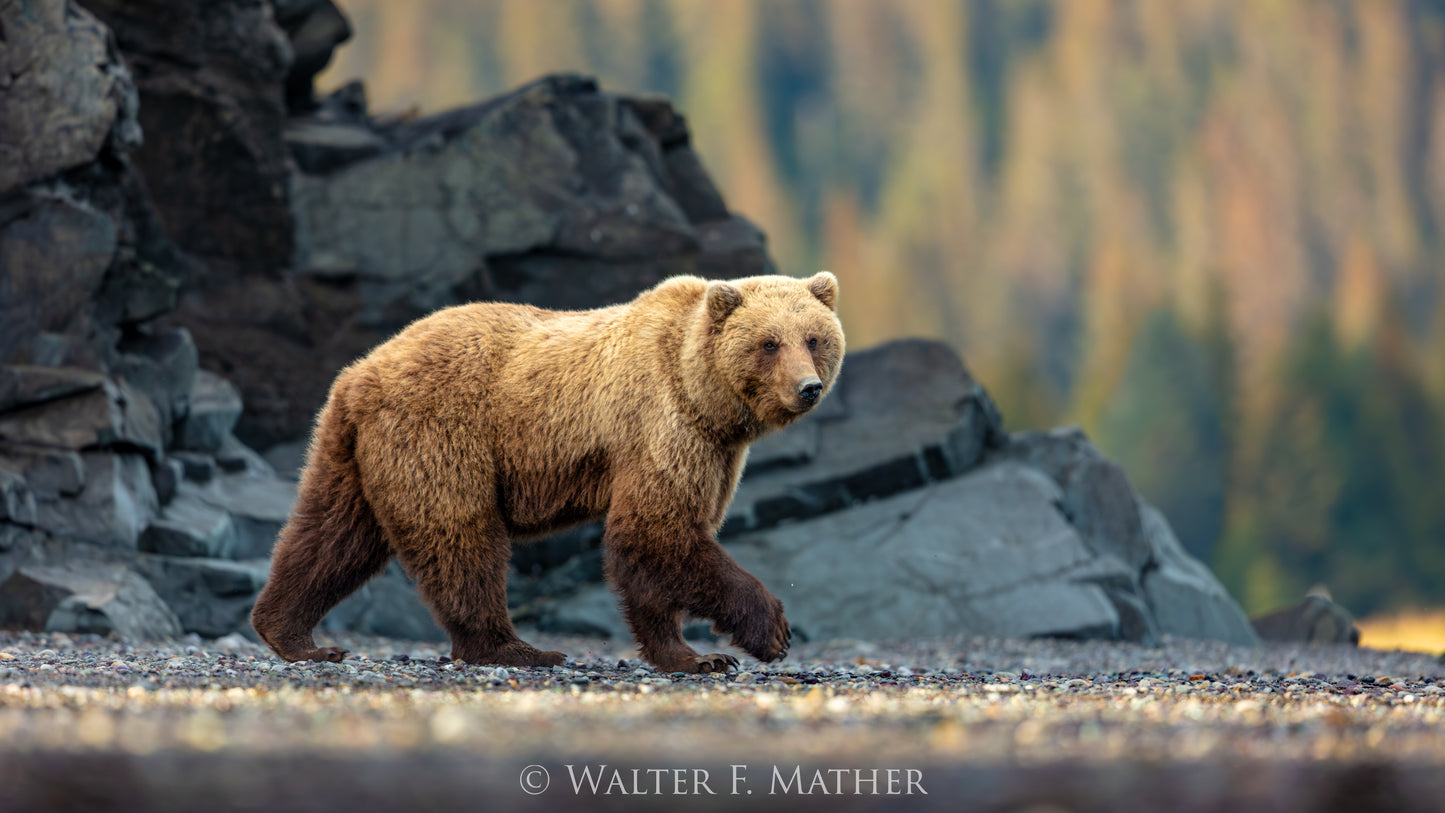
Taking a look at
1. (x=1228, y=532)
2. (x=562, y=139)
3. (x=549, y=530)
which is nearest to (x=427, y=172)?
(x=562, y=139)

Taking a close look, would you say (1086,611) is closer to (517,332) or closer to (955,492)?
(955,492)

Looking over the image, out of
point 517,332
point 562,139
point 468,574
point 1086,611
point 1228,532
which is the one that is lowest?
point 1228,532

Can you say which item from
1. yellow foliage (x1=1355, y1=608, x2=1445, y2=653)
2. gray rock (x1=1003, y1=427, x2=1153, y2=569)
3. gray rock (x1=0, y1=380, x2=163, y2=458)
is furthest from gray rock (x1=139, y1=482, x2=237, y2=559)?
yellow foliage (x1=1355, y1=608, x2=1445, y2=653)

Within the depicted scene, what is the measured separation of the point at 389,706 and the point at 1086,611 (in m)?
6.67

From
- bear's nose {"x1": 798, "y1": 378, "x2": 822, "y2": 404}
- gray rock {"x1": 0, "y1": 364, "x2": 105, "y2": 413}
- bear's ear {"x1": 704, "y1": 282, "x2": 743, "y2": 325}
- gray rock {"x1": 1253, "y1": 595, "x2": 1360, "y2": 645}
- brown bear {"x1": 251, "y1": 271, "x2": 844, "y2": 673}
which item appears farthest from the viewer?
gray rock {"x1": 1253, "y1": 595, "x2": 1360, "y2": 645}

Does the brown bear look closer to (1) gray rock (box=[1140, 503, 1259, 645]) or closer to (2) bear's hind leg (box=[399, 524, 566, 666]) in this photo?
(2) bear's hind leg (box=[399, 524, 566, 666])

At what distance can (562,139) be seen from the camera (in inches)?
478

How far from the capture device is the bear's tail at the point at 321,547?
254 inches

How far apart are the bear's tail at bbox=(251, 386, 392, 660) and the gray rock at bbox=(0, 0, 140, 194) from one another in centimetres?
397

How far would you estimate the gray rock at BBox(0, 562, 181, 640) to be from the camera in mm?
7855

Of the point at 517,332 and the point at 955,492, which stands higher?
the point at 517,332

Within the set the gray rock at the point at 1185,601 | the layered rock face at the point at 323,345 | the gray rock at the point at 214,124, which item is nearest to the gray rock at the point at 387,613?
the layered rock face at the point at 323,345

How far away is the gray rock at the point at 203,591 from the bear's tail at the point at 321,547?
246 centimetres

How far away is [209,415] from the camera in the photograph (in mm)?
10281
